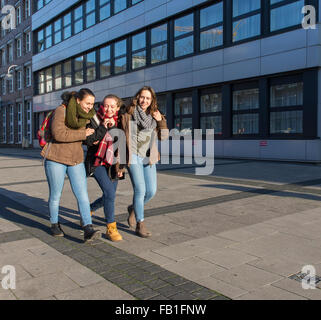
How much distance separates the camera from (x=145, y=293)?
2.80 metres

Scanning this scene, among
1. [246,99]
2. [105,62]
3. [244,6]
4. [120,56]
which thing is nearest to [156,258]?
[246,99]

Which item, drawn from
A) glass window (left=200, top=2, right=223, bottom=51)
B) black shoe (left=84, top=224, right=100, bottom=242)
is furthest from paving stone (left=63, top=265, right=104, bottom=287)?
glass window (left=200, top=2, right=223, bottom=51)

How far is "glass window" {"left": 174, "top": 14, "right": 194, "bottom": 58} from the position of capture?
19.0 meters

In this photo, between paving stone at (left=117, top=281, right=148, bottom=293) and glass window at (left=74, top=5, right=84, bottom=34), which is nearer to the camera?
paving stone at (left=117, top=281, right=148, bottom=293)

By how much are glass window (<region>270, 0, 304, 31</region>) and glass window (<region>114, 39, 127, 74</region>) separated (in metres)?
10.7

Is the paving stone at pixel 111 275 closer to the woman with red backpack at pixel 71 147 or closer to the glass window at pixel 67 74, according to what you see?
the woman with red backpack at pixel 71 147

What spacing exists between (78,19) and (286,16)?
18.1 metres

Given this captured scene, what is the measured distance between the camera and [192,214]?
558 centimetres

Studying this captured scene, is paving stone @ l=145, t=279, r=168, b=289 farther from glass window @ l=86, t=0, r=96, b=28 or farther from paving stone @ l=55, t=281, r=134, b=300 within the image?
glass window @ l=86, t=0, r=96, b=28

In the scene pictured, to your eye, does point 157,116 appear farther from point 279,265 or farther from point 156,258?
point 279,265

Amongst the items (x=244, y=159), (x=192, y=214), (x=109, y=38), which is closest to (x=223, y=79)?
(x=244, y=159)

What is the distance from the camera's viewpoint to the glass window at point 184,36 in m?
19.0
